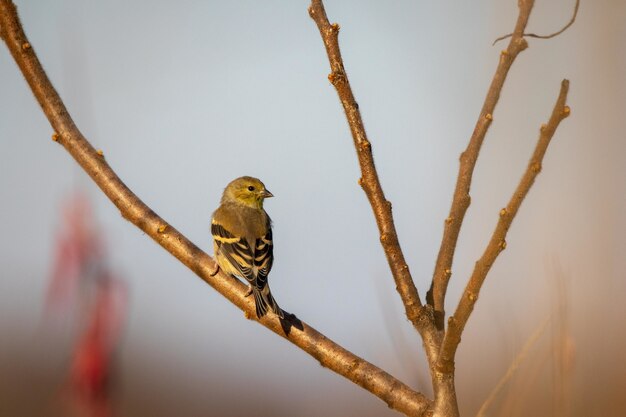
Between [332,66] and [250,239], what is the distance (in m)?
2.80

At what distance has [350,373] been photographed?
1862 millimetres

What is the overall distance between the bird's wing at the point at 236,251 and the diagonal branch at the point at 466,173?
1.83 metres

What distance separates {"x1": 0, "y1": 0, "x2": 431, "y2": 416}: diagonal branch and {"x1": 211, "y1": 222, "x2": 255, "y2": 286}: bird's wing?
131 cm

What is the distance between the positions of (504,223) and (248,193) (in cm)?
398

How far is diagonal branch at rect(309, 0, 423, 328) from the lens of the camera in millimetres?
1647

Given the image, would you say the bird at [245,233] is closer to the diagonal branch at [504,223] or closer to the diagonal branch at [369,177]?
the diagonal branch at [369,177]

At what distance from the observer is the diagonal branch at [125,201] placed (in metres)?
1.92

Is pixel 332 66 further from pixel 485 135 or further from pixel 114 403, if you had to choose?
pixel 114 403

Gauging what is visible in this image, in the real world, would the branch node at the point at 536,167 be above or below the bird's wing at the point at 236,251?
below

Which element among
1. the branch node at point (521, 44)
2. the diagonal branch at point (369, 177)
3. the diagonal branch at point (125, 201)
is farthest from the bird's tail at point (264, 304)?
the branch node at point (521, 44)

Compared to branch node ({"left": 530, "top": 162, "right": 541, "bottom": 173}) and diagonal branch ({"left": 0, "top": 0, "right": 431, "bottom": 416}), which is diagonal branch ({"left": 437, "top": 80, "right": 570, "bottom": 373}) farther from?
diagonal branch ({"left": 0, "top": 0, "right": 431, "bottom": 416})

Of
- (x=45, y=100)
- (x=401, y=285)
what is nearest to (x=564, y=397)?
(x=401, y=285)

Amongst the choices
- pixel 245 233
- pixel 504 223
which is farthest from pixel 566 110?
pixel 245 233

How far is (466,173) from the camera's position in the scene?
1.65 metres
